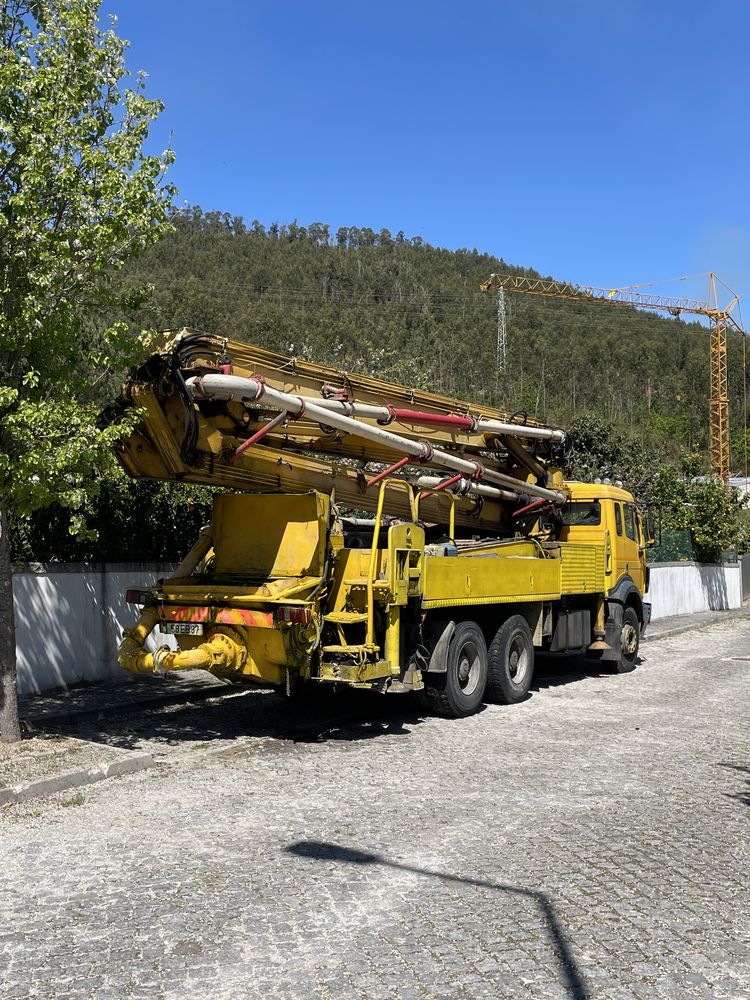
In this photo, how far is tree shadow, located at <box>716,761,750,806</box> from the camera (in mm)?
7470

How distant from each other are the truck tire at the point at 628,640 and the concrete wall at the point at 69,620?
702cm

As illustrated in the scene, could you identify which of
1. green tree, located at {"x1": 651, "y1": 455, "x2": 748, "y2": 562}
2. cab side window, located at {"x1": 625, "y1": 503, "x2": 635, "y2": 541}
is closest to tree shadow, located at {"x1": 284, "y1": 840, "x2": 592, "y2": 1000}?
cab side window, located at {"x1": 625, "y1": 503, "x2": 635, "y2": 541}

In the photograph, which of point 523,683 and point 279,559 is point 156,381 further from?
point 523,683

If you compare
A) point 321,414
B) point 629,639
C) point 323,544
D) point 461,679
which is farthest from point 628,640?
point 321,414

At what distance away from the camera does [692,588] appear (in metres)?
27.9

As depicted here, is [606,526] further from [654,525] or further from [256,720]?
[654,525]

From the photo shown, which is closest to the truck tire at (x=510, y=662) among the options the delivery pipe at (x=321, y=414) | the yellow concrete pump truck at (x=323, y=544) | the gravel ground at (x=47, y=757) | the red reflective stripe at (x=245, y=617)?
the yellow concrete pump truck at (x=323, y=544)

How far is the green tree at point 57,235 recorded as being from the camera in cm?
786

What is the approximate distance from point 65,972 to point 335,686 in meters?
5.54

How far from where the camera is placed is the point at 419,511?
11641 millimetres

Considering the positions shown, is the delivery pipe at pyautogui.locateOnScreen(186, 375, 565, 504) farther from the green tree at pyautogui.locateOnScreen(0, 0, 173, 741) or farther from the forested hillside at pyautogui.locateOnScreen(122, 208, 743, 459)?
the forested hillside at pyautogui.locateOnScreen(122, 208, 743, 459)

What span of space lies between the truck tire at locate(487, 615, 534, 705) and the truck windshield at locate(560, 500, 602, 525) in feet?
10.5

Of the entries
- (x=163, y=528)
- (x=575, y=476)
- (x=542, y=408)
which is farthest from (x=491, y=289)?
(x=163, y=528)

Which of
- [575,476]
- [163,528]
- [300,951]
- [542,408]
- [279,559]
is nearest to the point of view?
[300,951]
